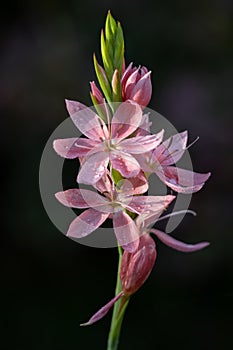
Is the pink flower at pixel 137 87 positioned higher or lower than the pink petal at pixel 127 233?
higher

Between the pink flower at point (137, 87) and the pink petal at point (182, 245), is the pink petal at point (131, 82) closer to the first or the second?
the pink flower at point (137, 87)

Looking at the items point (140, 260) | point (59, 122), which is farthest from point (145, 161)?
point (59, 122)

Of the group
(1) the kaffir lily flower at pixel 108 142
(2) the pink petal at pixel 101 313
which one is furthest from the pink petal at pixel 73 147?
(2) the pink petal at pixel 101 313

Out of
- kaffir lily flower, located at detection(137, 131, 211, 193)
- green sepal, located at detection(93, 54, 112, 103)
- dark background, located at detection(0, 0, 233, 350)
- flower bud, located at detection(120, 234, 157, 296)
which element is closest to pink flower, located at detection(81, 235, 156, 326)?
flower bud, located at detection(120, 234, 157, 296)

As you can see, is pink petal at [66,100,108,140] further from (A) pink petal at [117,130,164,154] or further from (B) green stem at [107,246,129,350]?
(B) green stem at [107,246,129,350]

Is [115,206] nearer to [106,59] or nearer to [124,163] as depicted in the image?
[124,163]

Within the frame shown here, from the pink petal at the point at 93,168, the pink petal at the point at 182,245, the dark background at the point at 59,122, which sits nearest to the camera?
the pink petal at the point at 93,168
